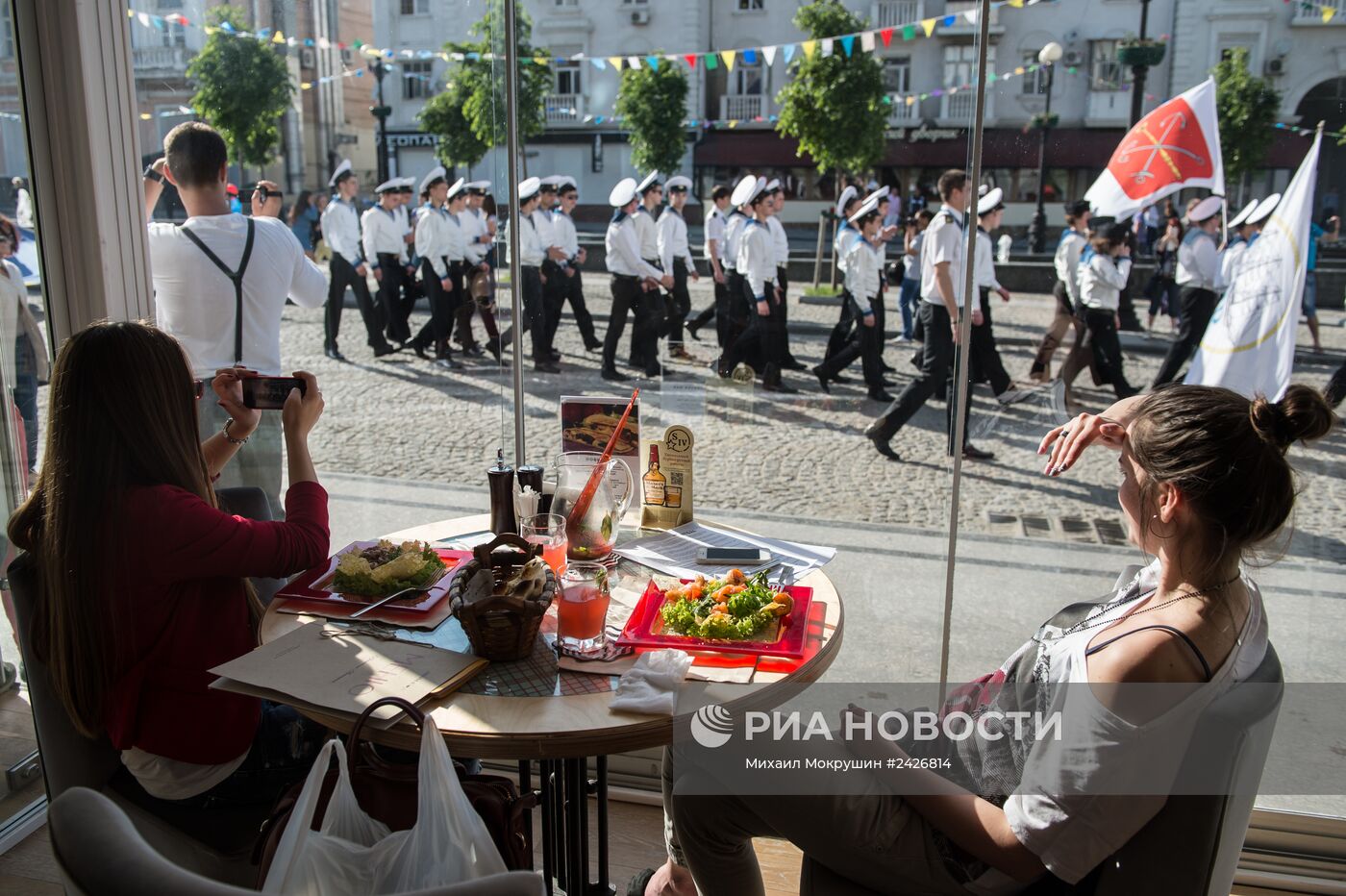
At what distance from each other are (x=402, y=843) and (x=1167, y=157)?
219 cm

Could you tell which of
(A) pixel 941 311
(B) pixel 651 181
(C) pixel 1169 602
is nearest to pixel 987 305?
(A) pixel 941 311

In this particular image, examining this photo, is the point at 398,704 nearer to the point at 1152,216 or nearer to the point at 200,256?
the point at 200,256

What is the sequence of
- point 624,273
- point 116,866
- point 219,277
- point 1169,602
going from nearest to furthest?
point 116,866, point 1169,602, point 624,273, point 219,277

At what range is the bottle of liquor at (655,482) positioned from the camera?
2.02 m

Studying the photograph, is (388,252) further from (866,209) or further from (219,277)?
(866,209)

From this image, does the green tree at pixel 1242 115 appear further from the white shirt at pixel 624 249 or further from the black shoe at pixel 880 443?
the black shoe at pixel 880 443

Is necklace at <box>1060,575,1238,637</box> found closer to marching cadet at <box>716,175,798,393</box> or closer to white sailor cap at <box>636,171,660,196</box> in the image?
marching cadet at <box>716,175,798,393</box>

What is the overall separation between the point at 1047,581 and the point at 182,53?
288 cm

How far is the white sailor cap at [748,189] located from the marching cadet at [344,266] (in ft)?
3.64

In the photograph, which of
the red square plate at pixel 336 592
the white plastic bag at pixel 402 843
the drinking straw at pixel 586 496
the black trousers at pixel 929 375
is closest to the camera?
the white plastic bag at pixel 402 843

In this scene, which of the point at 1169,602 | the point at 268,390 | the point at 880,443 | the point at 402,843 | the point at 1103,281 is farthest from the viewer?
the point at 880,443

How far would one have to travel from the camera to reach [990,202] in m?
2.33

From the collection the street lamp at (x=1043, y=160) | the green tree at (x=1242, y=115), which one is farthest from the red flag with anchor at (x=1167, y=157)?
the street lamp at (x=1043, y=160)

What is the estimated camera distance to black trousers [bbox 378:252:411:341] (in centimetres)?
320
